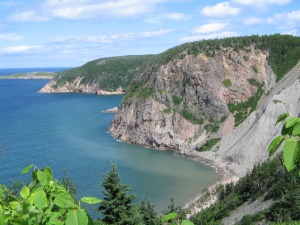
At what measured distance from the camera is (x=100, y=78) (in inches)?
6412

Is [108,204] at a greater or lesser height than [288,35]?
lesser

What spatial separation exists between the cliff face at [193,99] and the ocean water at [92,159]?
370 cm

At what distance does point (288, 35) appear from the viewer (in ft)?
260

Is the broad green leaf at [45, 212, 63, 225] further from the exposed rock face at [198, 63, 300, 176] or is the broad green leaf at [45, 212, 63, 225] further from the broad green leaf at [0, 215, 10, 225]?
the exposed rock face at [198, 63, 300, 176]

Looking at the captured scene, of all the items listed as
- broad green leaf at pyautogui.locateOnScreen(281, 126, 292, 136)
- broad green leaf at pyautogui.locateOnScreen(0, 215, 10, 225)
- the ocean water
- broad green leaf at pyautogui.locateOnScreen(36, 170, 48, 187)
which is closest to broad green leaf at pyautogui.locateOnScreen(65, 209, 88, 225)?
broad green leaf at pyautogui.locateOnScreen(0, 215, 10, 225)

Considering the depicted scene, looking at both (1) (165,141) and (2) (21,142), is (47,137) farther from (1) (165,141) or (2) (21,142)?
(1) (165,141)

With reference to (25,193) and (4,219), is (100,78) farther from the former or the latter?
(4,219)

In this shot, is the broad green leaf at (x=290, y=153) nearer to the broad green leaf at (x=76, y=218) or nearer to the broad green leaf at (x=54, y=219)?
the broad green leaf at (x=76, y=218)

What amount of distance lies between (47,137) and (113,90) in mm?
87396

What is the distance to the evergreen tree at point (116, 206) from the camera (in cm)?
1953

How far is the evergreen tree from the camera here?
769 inches

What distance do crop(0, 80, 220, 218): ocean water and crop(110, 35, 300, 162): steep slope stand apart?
4.00 metres

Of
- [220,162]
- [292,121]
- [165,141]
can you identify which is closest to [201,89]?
[165,141]

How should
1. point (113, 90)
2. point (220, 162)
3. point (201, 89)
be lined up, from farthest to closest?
point (113, 90), point (201, 89), point (220, 162)
